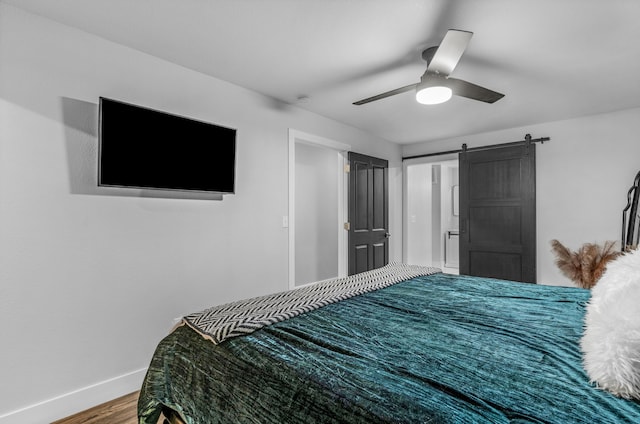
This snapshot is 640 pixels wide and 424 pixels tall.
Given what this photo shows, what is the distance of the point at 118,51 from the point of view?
2.25 m

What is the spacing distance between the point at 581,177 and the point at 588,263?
3.83 ft

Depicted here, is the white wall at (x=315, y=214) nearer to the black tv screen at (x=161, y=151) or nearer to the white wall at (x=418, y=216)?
the white wall at (x=418, y=216)

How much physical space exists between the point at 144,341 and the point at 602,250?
170 inches

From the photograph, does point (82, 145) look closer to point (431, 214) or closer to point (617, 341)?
point (617, 341)

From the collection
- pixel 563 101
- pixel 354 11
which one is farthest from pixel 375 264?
pixel 354 11

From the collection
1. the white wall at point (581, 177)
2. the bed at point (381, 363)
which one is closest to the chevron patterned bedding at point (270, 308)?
the bed at point (381, 363)

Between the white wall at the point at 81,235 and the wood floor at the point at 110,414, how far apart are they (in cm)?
5

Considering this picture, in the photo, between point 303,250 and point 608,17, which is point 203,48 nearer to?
point 608,17

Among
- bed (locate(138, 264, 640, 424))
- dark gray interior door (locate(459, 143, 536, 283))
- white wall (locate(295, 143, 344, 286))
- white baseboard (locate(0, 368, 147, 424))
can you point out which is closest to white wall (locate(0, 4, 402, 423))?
white baseboard (locate(0, 368, 147, 424))

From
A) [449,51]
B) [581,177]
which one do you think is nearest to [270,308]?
[449,51]

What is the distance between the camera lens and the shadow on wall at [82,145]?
80.1 inches

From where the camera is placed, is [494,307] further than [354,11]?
No

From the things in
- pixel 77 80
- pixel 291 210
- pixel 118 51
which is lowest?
pixel 291 210

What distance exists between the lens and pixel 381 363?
3.28 ft
